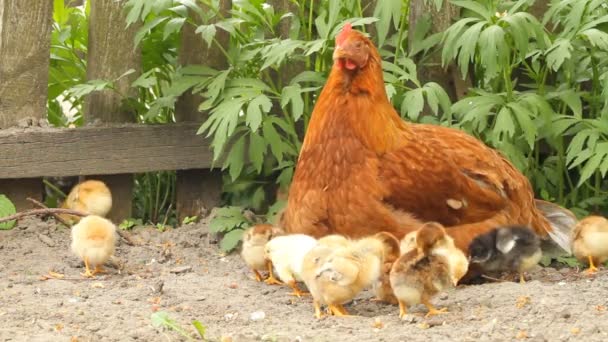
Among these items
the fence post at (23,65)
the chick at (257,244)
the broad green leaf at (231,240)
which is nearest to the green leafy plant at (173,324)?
the chick at (257,244)

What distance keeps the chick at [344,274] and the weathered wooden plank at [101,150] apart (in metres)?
2.25

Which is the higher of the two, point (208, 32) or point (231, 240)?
point (208, 32)

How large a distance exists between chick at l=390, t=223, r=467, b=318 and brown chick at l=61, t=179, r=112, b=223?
243cm

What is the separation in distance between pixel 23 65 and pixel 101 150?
714 mm

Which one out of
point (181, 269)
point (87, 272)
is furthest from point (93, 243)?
point (181, 269)

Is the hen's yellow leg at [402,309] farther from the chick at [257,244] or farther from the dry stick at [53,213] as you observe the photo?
the dry stick at [53,213]

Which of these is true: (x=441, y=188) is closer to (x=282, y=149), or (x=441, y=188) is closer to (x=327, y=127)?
(x=327, y=127)

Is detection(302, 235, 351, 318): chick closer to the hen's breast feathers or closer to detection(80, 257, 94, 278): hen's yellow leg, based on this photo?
the hen's breast feathers

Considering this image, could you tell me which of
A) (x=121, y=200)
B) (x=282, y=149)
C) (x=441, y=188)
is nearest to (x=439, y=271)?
(x=441, y=188)

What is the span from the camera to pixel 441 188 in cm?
611

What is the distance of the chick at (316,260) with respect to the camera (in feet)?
17.4

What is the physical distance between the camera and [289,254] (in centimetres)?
578

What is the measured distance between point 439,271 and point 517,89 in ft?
8.64

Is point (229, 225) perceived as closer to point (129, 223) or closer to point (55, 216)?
point (129, 223)
